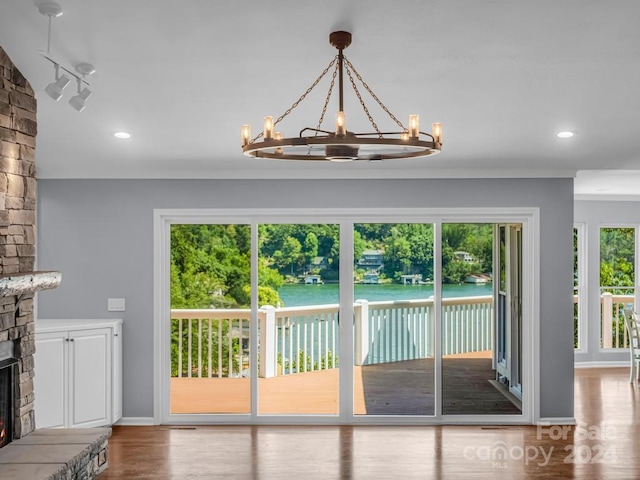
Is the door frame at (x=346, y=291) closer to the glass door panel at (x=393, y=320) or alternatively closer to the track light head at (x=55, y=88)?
the glass door panel at (x=393, y=320)

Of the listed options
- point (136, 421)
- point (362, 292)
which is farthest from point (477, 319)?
point (136, 421)

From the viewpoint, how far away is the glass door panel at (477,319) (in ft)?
20.6

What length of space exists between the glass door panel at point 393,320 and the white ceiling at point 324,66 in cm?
85

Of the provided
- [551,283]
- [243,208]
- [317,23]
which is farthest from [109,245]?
[551,283]

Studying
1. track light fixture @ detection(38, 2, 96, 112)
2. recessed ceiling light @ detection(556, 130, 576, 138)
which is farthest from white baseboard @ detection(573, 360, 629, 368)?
track light fixture @ detection(38, 2, 96, 112)

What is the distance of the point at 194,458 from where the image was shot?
523 cm

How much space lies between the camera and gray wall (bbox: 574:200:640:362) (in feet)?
30.9

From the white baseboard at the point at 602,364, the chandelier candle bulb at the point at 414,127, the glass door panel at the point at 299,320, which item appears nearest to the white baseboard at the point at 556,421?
the glass door panel at the point at 299,320

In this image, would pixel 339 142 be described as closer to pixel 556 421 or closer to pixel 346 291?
pixel 346 291

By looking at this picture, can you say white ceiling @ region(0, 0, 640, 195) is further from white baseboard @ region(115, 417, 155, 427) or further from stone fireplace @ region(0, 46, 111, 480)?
white baseboard @ region(115, 417, 155, 427)

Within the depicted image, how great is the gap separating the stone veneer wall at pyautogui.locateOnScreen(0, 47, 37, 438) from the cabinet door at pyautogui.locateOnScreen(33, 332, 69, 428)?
1.32m

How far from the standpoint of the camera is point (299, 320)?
6.31 m

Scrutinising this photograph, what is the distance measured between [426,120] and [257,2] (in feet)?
6.35

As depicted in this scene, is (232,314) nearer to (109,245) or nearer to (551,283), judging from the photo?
(109,245)
